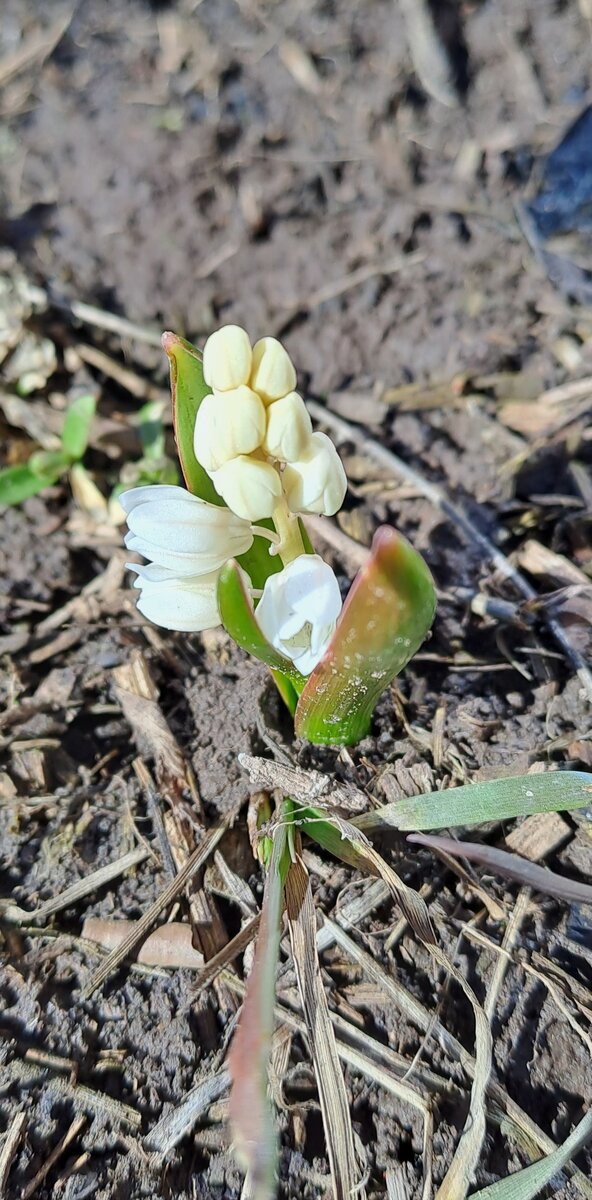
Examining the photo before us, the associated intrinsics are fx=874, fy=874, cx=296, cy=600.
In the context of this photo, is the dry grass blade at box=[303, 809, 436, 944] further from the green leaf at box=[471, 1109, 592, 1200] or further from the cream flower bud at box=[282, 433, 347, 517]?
the cream flower bud at box=[282, 433, 347, 517]

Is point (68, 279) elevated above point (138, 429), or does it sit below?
above

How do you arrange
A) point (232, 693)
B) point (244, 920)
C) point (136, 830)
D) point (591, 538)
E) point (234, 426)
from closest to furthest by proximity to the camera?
point (234, 426), point (244, 920), point (136, 830), point (232, 693), point (591, 538)

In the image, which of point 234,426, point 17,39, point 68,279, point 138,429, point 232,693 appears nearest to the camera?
point 234,426

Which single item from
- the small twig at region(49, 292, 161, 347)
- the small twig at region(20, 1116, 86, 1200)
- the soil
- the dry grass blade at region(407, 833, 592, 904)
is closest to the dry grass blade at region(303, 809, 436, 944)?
the soil

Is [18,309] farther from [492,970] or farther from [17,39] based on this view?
[492,970]

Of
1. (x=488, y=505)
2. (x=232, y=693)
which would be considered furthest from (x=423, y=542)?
(x=232, y=693)

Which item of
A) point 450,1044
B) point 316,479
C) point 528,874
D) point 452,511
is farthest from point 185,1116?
point 452,511
